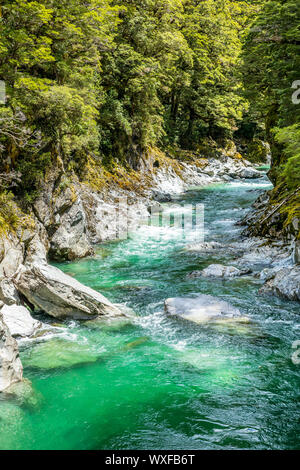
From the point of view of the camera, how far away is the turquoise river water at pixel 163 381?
5348 mm

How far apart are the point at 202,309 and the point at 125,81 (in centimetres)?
1894

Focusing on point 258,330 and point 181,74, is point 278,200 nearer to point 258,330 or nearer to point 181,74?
point 258,330

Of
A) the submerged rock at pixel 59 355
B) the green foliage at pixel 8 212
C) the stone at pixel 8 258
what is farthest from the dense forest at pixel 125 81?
the submerged rock at pixel 59 355

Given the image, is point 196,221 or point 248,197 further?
point 248,197

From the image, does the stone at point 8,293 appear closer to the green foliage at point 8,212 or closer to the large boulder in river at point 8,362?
the green foliage at point 8,212

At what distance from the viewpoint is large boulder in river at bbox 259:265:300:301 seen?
962cm

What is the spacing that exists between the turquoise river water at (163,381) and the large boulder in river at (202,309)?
0.86 ft

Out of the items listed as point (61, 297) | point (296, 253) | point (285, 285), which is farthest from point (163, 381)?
point (296, 253)

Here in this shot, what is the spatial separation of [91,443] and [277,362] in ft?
12.1

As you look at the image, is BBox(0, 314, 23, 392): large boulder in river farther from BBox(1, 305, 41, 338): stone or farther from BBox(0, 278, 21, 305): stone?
BBox(0, 278, 21, 305): stone

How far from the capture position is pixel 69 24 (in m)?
13.9

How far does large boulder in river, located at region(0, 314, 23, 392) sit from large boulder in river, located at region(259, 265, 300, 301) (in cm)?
640

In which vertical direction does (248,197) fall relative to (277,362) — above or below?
above
